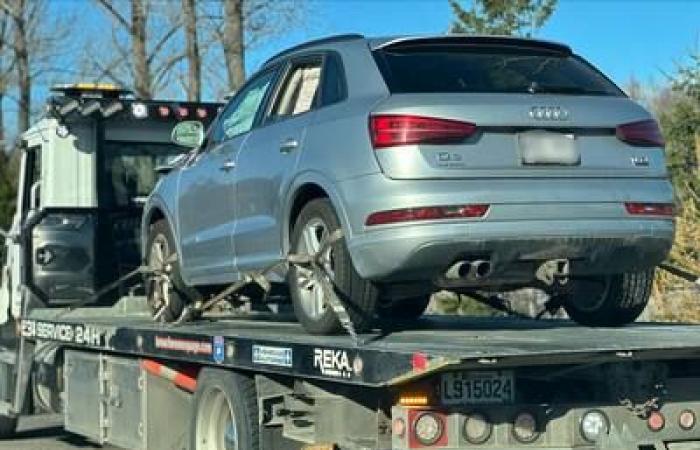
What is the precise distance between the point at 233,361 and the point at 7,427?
219 inches

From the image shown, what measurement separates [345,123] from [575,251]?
1.31 m

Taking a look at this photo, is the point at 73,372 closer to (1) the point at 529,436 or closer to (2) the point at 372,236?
(2) the point at 372,236

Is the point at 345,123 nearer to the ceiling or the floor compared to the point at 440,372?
nearer to the ceiling

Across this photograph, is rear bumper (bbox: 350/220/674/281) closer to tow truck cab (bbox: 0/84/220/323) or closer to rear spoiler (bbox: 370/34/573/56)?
rear spoiler (bbox: 370/34/573/56)

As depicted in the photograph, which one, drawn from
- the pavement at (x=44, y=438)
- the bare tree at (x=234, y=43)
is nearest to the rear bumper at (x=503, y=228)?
the pavement at (x=44, y=438)

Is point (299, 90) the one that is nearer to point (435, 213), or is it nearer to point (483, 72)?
point (483, 72)

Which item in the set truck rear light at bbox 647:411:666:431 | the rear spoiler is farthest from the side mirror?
truck rear light at bbox 647:411:666:431

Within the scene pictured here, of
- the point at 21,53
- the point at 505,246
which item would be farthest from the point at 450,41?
the point at 21,53

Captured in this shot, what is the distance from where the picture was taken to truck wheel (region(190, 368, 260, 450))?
22.3 feet

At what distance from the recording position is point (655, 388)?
5.86 meters

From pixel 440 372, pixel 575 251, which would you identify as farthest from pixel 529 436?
pixel 575 251

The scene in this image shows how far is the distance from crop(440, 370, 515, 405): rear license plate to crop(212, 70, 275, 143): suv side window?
275 cm

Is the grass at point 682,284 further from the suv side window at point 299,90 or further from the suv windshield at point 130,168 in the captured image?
the suv side window at point 299,90

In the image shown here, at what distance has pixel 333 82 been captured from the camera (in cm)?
687
